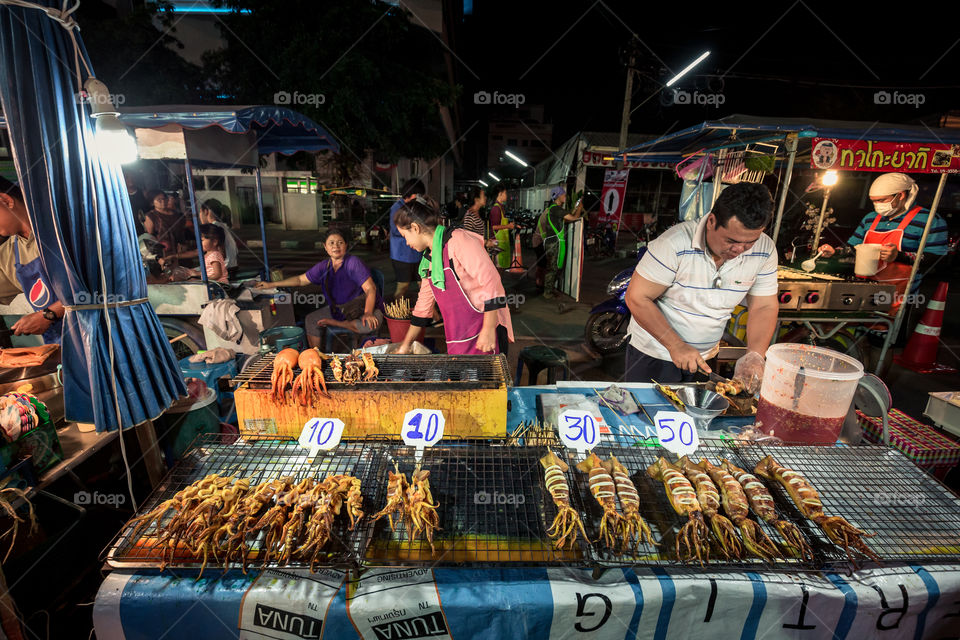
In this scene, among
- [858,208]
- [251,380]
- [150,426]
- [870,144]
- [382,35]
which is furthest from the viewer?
[858,208]

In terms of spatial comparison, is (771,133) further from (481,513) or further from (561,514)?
(481,513)

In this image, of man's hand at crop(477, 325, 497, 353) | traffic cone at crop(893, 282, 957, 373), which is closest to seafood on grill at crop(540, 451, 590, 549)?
man's hand at crop(477, 325, 497, 353)

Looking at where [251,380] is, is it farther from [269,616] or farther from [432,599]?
[432,599]

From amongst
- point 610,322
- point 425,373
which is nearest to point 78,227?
point 425,373

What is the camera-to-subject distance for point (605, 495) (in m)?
1.64

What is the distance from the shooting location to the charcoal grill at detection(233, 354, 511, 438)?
7.09ft

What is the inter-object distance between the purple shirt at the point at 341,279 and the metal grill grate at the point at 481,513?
3911 mm

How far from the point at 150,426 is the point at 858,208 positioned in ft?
84.6

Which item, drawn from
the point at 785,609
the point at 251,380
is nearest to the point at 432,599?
the point at 785,609

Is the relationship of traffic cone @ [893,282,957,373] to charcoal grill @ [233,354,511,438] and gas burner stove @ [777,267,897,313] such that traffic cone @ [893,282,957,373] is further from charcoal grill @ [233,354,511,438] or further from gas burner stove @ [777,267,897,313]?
charcoal grill @ [233,354,511,438]

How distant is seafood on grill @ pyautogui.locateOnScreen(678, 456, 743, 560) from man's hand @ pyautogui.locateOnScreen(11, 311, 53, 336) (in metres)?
5.19

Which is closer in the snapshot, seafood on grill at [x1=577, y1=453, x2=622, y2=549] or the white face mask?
seafood on grill at [x1=577, y1=453, x2=622, y2=549]

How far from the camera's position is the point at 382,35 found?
36.9ft

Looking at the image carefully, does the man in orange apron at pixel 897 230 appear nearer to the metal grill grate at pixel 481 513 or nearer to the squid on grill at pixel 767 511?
the squid on grill at pixel 767 511
